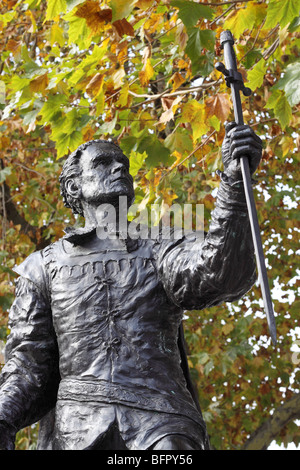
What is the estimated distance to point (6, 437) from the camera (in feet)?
12.5

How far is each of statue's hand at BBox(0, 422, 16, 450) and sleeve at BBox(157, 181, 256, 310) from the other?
2.86 ft

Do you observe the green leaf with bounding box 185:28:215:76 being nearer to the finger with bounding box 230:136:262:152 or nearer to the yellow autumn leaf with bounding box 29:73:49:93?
the yellow autumn leaf with bounding box 29:73:49:93

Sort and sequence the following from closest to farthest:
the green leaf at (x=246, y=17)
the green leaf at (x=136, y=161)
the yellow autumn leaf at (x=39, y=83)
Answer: the green leaf at (x=246, y=17) < the yellow autumn leaf at (x=39, y=83) < the green leaf at (x=136, y=161)

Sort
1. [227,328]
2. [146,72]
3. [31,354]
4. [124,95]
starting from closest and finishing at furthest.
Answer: [31,354], [146,72], [124,95], [227,328]

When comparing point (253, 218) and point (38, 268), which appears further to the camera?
point (38, 268)

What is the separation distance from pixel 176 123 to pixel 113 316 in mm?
4072

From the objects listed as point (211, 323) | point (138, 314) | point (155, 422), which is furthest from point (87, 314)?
point (211, 323)

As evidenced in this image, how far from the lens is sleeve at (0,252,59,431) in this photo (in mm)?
4020

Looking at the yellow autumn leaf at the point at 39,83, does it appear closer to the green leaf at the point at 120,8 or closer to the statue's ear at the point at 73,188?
the green leaf at the point at 120,8

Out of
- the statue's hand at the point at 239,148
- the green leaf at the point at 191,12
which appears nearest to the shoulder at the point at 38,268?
the statue's hand at the point at 239,148

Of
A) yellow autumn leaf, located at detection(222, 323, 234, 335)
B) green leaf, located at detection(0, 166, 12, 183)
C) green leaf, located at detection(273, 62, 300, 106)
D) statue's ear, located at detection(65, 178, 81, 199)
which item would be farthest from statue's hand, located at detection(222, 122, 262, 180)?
yellow autumn leaf, located at detection(222, 323, 234, 335)

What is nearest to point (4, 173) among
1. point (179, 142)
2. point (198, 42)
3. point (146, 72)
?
point (179, 142)

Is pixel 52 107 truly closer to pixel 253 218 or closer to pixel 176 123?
pixel 176 123

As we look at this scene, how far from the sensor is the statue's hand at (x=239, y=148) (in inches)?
135
